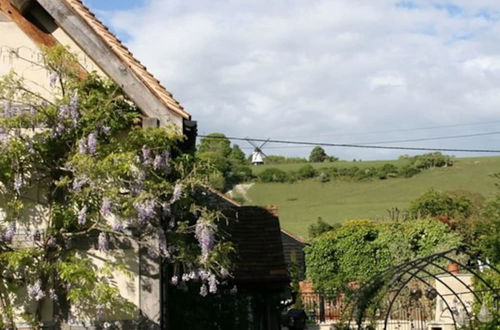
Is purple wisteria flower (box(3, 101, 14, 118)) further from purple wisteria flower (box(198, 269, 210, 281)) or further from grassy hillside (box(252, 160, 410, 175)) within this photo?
grassy hillside (box(252, 160, 410, 175))

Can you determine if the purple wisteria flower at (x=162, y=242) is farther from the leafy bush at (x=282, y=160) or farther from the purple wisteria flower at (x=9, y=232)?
the leafy bush at (x=282, y=160)

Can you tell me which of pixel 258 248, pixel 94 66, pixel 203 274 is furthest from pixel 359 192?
pixel 203 274

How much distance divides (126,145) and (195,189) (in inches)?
47.1

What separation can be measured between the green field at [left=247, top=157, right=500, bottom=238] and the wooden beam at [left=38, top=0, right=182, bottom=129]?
48026 mm

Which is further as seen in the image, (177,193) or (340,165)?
(340,165)

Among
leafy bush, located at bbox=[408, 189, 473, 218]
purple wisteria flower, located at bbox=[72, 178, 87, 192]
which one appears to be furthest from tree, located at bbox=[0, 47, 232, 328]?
leafy bush, located at bbox=[408, 189, 473, 218]

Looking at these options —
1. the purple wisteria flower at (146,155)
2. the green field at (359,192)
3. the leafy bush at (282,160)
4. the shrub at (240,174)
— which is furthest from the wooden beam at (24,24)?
the leafy bush at (282,160)

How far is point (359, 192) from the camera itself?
69.1 m

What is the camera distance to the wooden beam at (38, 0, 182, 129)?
9391 millimetres

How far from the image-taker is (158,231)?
9.00 meters

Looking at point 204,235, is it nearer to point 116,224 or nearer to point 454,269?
point 116,224

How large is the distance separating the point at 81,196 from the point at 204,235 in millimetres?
1520

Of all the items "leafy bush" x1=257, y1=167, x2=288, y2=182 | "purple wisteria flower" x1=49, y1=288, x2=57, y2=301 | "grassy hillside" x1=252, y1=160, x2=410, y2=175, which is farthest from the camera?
"grassy hillside" x1=252, y1=160, x2=410, y2=175

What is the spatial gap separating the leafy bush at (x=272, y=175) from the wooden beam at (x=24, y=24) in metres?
63.1
